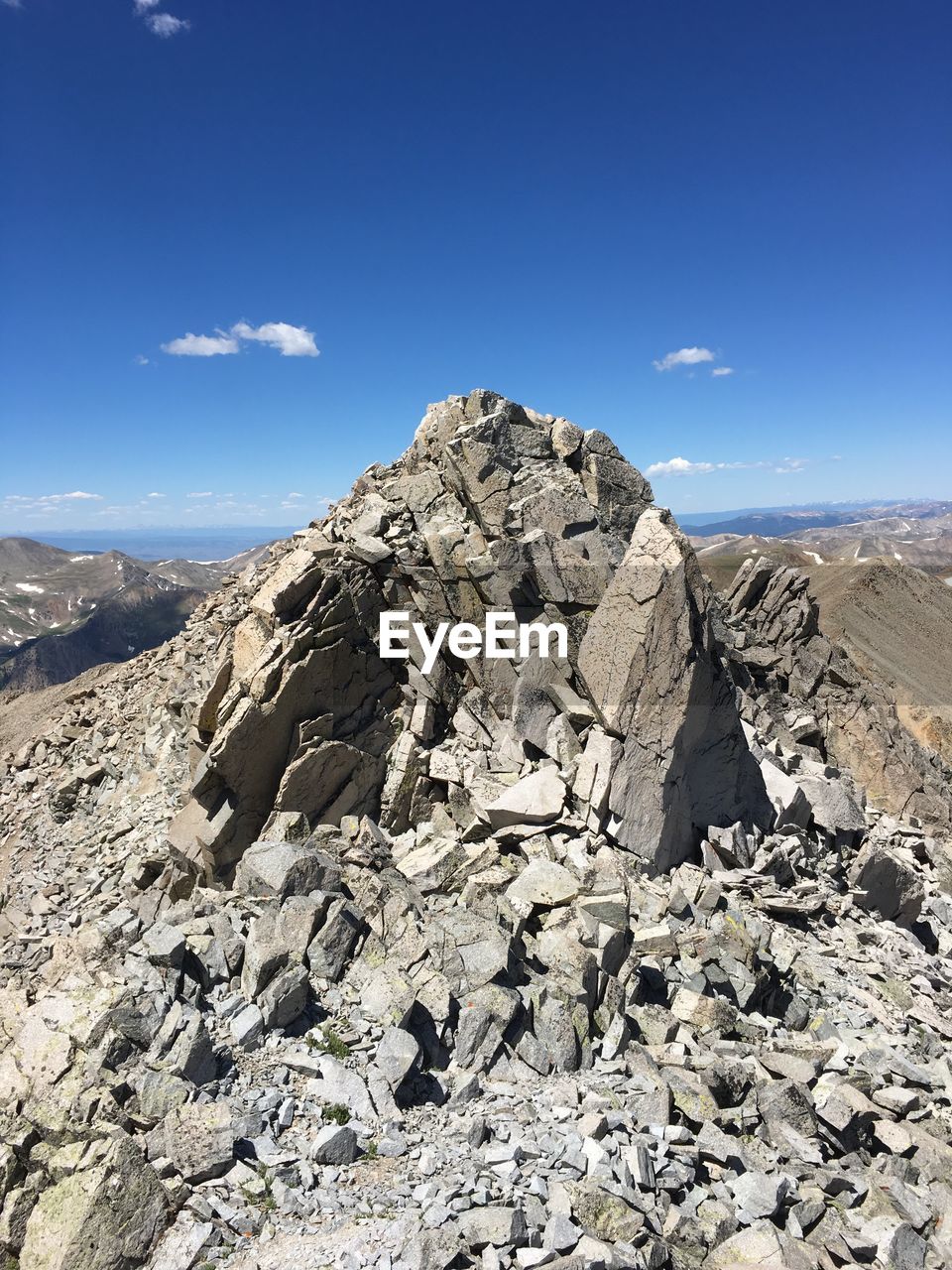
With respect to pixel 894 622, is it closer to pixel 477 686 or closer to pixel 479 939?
pixel 477 686

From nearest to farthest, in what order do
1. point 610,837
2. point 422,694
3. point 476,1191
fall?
point 476,1191
point 610,837
point 422,694

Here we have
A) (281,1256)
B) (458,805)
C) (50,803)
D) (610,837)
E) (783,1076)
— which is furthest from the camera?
(50,803)

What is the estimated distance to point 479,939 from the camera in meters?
14.8

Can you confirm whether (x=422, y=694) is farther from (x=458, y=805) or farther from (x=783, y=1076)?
(x=783, y=1076)

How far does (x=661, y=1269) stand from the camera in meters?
9.48

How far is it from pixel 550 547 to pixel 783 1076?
613 inches

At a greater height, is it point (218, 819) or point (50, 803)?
point (218, 819)

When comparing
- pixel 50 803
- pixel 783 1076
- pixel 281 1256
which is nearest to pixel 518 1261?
pixel 281 1256

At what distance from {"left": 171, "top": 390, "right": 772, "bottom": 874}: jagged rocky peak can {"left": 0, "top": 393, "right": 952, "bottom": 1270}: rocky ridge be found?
11 cm
